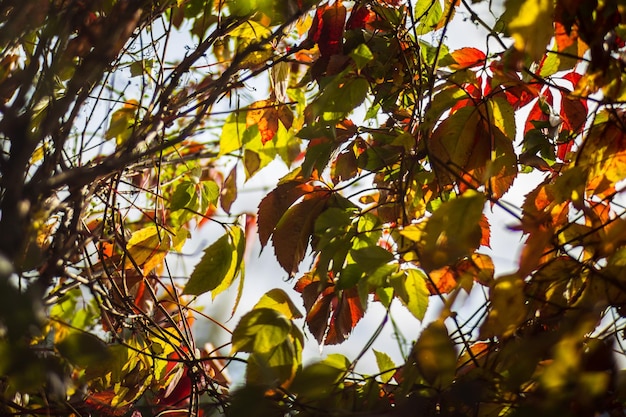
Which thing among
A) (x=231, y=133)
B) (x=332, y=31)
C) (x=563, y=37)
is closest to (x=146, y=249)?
(x=231, y=133)

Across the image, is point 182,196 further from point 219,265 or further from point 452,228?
point 452,228

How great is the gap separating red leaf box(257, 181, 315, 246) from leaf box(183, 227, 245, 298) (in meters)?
0.05

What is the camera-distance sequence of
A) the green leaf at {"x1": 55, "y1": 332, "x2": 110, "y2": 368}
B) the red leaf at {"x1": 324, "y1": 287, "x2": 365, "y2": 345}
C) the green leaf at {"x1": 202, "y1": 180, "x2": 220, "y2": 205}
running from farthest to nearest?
the green leaf at {"x1": 202, "y1": 180, "x2": 220, "y2": 205}, the red leaf at {"x1": 324, "y1": 287, "x2": 365, "y2": 345}, the green leaf at {"x1": 55, "y1": 332, "x2": 110, "y2": 368}

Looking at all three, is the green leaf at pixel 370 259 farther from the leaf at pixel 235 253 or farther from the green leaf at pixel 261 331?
the leaf at pixel 235 253

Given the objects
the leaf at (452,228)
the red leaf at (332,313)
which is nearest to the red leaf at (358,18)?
the red leaf at (332,313)

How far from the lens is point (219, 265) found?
37.6 inches

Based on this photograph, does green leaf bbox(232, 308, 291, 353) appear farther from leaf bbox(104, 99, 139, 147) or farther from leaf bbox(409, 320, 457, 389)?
leaf bbox(104, 99, 139, 147)

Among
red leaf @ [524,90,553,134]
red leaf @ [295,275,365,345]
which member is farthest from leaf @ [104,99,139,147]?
red leaf @ [524,90,553,134]

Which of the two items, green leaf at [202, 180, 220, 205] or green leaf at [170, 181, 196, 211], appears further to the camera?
green leaf at [202, 180, 220, 205]

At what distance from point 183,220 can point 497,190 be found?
60 cm

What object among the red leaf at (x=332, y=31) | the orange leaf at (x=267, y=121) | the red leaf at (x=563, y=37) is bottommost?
the red leaf at (x=563, y=37)

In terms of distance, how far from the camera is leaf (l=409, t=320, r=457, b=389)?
630 mm

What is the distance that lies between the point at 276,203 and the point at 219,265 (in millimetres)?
123

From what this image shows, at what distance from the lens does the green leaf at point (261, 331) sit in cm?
71
